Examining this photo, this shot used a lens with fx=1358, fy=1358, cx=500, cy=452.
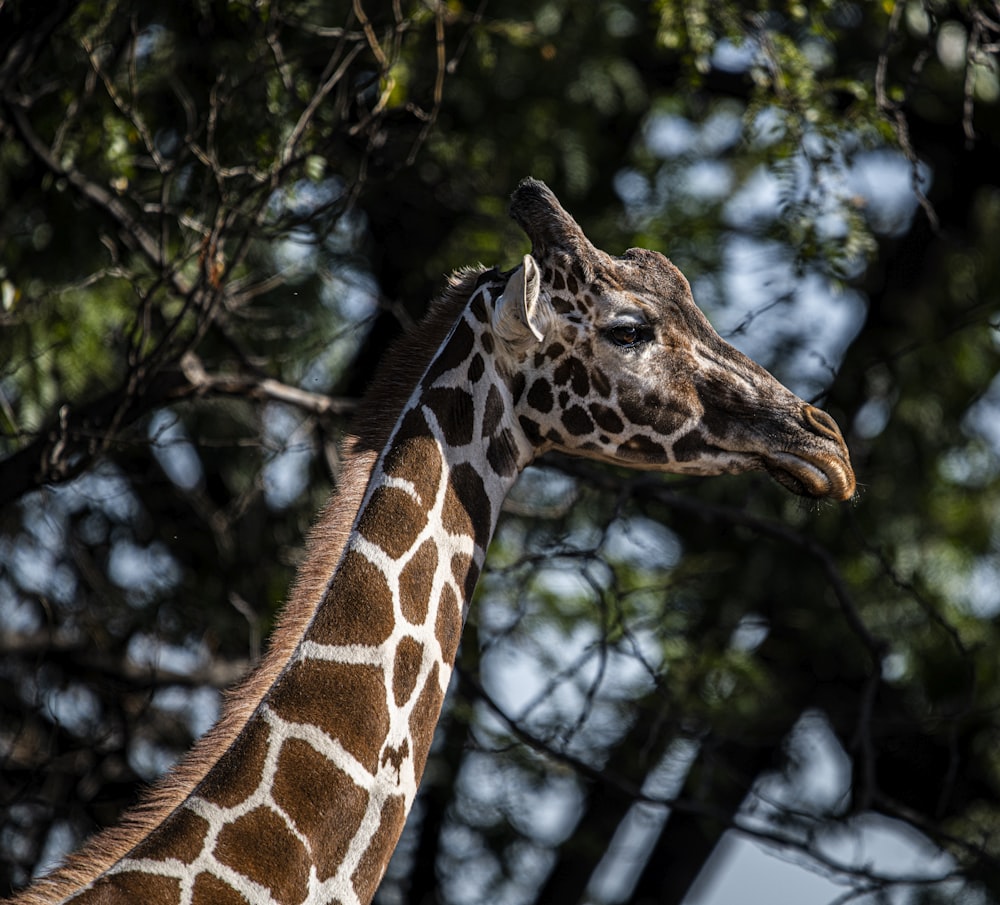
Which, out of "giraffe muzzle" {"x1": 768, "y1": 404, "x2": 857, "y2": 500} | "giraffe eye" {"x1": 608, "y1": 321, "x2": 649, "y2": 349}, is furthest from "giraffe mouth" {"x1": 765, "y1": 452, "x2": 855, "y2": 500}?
"giraffe eye" {"x1": 608, "y1": 321, "x2": 649, "y2": 349}

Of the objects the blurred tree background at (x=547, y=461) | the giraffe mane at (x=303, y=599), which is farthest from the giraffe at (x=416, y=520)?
the blurred tree background at (x=547, y=461)

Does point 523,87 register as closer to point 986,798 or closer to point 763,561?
point 763,561

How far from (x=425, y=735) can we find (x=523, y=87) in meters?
5.81

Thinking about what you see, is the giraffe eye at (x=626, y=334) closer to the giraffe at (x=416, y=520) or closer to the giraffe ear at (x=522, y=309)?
the giraffe at (x=416, y=520)

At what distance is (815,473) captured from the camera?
3584mm

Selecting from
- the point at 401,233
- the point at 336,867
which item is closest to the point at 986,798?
the point at 401,233

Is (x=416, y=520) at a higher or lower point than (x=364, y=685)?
higher

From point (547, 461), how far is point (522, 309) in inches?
71.5

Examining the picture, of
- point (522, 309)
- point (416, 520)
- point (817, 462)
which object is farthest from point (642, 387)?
point (416, 520)

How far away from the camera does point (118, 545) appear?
7.90 metres

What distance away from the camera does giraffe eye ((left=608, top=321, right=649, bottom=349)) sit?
12.0 ft

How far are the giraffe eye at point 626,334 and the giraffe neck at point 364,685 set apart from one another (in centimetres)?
33

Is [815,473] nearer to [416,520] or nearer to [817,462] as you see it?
[817,462]

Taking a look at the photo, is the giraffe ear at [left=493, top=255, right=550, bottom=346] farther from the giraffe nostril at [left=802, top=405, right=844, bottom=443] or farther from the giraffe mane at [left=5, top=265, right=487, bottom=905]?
the giraffe nostril at [left=802, top=405, right=844, bottom=443]
